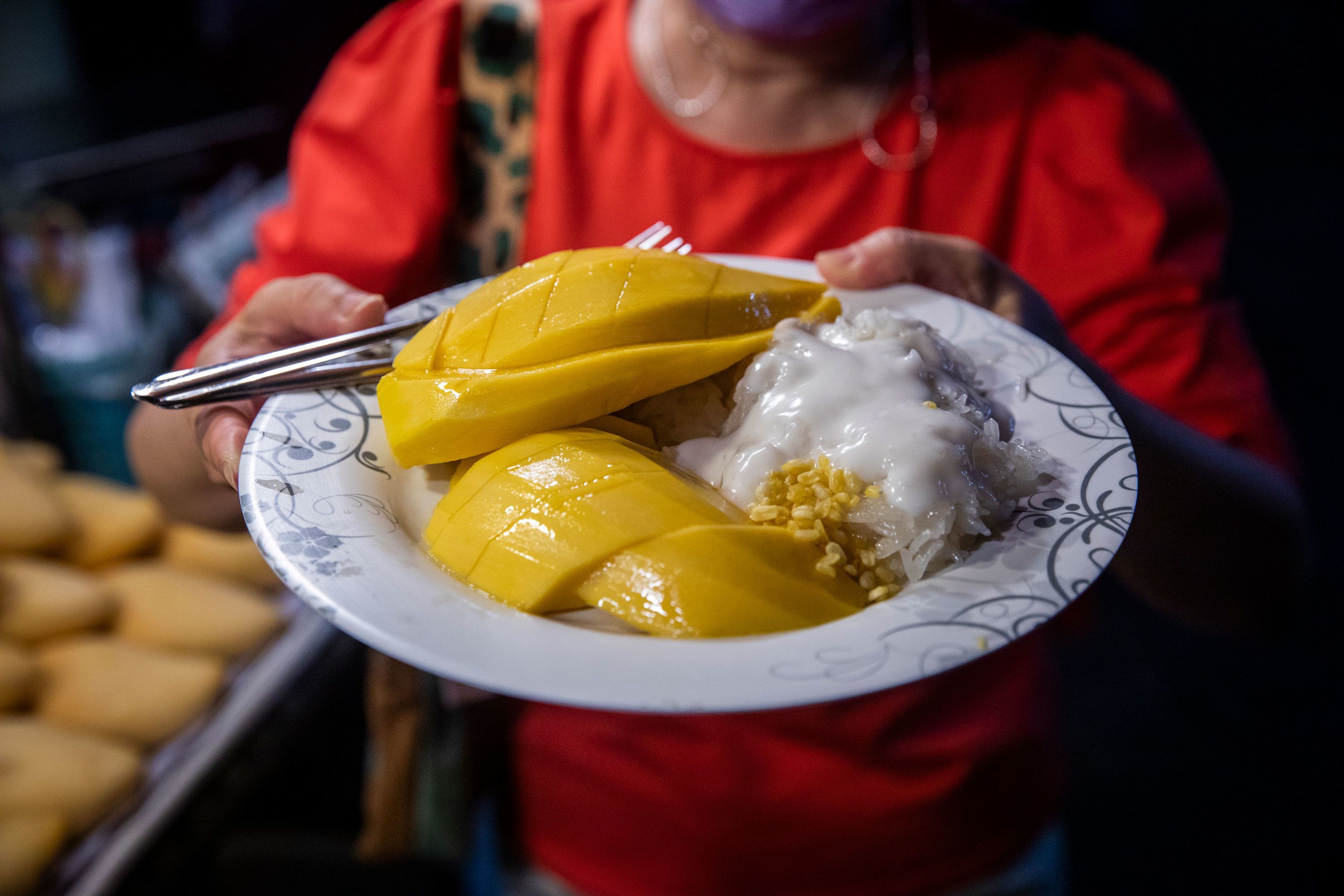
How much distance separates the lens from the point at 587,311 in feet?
2.60

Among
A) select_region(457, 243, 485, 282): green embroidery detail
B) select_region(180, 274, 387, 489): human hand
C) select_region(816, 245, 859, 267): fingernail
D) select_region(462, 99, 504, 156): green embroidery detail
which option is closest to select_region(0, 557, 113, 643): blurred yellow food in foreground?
select_region(180, 274, 387, 489): human hand

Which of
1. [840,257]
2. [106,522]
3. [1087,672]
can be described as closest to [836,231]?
[840,257]

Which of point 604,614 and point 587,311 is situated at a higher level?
point 587,311

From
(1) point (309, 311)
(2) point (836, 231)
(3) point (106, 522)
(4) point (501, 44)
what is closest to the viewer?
(1) point (309, 311)

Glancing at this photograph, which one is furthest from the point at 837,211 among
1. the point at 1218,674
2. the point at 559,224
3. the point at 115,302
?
the point at 1218,674

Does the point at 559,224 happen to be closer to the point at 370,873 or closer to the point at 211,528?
the point at 211,528

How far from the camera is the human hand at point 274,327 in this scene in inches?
32.5

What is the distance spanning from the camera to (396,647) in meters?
0.59

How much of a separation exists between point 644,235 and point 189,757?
3.45 ft

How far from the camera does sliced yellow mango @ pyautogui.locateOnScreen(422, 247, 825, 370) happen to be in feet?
2.58

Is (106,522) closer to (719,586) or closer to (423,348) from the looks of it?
(423,348)

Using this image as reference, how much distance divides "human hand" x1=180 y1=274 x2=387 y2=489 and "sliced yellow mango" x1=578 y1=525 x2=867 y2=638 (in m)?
0.37

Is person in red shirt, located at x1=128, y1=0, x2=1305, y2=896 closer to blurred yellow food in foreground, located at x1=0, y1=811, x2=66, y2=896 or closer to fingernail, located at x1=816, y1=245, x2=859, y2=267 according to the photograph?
fingernail, located at x1=816, y1=245, x2=859, y2=267

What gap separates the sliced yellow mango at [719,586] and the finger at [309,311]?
0.38m
